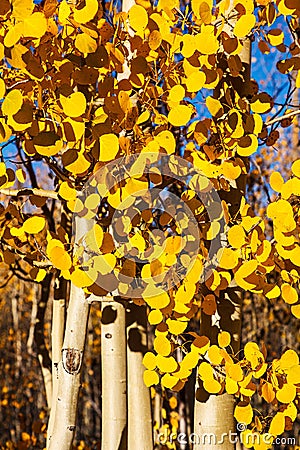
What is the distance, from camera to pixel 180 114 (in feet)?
2.10

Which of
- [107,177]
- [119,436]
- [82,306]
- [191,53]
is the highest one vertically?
[191,53]

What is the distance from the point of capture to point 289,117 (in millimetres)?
865

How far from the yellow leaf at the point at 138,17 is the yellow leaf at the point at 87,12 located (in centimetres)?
5

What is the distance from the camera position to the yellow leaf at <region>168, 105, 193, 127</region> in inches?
25.0

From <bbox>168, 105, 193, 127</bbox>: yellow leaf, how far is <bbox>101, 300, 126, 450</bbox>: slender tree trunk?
46 cm

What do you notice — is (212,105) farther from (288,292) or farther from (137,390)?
(137,390)

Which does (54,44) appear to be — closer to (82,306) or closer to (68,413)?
(82,306)

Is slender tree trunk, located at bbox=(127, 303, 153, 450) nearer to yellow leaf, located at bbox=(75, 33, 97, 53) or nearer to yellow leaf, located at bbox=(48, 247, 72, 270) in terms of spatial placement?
yellow leaf, located at bbox=(48, 247, 72, 270)

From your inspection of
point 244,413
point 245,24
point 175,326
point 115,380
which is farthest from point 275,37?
point 115,380

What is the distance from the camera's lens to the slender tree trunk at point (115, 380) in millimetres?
1022

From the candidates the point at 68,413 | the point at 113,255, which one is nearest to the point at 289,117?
the point at 113,255

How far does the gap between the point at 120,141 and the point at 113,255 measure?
5.8 inches

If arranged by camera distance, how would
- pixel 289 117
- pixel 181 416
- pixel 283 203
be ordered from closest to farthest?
pixel 283 203 → pixel 289 117 → pixel 181 416

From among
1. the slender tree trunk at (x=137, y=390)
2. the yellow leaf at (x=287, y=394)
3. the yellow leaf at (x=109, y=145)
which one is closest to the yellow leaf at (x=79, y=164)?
the yellow leaf at (x=109, y=145)
